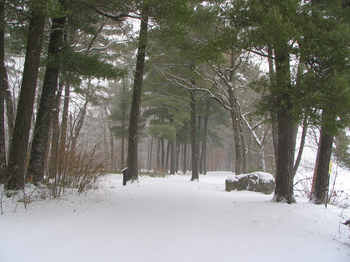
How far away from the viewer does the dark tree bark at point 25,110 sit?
436 centimetres

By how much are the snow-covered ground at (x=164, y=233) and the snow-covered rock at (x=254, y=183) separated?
3493 millimetres

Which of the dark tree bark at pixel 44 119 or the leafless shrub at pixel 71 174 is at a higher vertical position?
the dark tree bark at pixel 44 119

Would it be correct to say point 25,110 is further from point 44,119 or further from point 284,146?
point 284,146

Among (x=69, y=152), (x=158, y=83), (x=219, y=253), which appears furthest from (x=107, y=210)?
(x=158, y=83)

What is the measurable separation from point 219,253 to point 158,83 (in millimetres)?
11139

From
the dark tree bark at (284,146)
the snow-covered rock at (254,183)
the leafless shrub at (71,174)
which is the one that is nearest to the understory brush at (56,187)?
the leafless shrub at (71,174)

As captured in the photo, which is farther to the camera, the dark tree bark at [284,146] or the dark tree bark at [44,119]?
the dark tree bark at [284,146]

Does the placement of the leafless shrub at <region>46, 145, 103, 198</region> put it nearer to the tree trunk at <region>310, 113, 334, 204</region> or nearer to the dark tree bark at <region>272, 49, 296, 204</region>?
the dark tree bark at <region>272, 49, 296, 204</region>

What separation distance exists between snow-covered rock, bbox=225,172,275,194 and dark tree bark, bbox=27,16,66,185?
6.33 m

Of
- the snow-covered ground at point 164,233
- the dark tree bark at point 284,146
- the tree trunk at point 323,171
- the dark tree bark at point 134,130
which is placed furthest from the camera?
the dark tree bark at point 134,130

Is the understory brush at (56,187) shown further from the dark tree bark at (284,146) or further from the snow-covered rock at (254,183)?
the snow-covered rock at (254,183)

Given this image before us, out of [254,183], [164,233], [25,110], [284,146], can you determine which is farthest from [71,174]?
[254,183]

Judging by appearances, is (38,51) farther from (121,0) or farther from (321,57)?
(321,57)

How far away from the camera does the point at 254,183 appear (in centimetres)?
831
